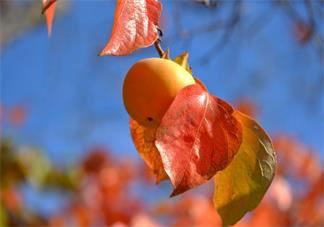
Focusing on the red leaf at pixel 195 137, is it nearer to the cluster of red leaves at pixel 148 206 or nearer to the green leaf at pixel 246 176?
the green leaf at pixel 246 176

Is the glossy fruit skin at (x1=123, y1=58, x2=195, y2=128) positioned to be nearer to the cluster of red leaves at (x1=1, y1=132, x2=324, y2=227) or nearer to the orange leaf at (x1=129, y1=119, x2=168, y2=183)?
the orange leaf at (x1=129, y1=119, x2=168, y2=183)

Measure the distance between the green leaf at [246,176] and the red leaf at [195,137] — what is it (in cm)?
2

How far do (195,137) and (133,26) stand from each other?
11 centimetres

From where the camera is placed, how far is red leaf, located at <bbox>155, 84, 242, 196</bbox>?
20.0 inches

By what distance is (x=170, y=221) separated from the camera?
247 centimetres

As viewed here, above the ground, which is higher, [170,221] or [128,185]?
[170,221]

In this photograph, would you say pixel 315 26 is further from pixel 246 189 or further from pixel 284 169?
pixel 284 169

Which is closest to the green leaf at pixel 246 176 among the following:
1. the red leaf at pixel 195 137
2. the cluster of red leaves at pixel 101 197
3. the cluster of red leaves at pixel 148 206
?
the red leaf at pixel 195 137

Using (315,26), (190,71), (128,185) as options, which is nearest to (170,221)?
(128,185)

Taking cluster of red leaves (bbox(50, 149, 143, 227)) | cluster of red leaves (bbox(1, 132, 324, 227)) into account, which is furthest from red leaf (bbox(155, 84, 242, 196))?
cluster of red leaves (bbox(50, 149, 143, 227))

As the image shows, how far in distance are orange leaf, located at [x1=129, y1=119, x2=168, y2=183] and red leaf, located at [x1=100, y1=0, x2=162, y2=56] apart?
0.45ft

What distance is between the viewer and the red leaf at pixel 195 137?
508 mm

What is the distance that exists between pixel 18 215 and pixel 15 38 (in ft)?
3.54

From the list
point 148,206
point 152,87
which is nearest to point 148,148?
point 152,87
